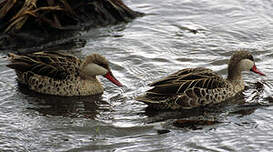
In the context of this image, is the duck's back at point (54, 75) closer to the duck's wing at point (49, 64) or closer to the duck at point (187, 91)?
the duck's wing at point (49, 64)

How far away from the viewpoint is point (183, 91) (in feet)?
31.1

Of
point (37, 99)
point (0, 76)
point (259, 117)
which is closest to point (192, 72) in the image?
point (259, 117)

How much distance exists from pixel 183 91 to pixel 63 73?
88.0 inches

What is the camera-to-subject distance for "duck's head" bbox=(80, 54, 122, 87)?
10.2 meters

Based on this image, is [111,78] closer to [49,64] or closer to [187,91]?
[49,64]

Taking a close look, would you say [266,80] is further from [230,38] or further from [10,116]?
[10,116]

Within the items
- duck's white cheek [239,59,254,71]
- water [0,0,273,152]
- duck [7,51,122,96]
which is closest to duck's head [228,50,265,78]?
duck's white cheek [239,59,254,71]

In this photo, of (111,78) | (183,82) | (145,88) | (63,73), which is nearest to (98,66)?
(111,78)

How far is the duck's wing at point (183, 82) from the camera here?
9.42 m

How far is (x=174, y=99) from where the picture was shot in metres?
9.42

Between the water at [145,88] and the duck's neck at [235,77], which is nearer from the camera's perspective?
the water at [145,88]

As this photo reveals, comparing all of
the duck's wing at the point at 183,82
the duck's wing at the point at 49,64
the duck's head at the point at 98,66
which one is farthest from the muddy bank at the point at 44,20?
the duck's wing at the point at 183,82

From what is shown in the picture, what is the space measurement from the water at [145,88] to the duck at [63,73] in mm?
192

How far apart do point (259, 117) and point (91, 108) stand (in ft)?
8.99
